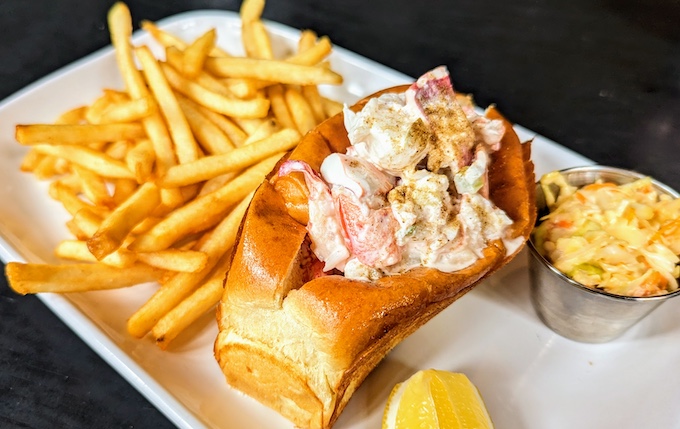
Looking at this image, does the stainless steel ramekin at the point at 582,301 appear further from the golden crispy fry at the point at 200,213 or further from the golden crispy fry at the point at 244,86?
the golden crispy fry at the point at 244,86

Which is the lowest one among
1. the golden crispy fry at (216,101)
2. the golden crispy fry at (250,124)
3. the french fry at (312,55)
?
the golden crispy fry at (250,124)

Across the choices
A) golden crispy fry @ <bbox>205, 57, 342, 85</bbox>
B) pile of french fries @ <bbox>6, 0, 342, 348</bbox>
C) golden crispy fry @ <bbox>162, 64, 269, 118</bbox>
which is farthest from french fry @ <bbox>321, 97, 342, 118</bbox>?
golden crispy fry @ <bbox>162, 64, 269, 118</bbox>

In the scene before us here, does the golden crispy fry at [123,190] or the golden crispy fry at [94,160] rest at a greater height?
the golden crispy fry at [94,160]

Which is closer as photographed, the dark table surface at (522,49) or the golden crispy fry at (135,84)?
the golden crispy fry at (135,84)

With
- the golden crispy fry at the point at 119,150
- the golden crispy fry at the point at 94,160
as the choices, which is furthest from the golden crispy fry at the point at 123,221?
the golden crispy fry at the point at 119,150

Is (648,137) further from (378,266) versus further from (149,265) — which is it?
(149,265)

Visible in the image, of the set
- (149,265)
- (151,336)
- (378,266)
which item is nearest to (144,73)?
(149,265)

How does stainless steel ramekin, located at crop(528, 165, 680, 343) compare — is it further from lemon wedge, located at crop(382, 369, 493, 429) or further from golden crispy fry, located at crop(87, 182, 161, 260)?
golden crispy fry, located at crop(87, 182, 161, 260)

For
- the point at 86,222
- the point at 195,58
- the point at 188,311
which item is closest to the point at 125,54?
the point at 195,58
